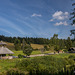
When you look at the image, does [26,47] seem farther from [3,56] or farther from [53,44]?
[53,44]

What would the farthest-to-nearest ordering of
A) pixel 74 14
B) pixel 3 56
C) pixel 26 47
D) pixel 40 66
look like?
pixel 26 47
pixel 3 56
pixel 40 66
pixel 74 14

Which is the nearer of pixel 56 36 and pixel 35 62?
pixel 35 62

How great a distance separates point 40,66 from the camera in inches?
549

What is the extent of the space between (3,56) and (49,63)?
22.8 metres

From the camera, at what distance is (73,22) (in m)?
9.73

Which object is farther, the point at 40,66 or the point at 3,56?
the point at 3,56

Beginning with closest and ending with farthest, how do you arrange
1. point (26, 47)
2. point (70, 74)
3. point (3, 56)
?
point (70, 74) < point (3, 56) < point (26, 47)

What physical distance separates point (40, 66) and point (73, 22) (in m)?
7.76

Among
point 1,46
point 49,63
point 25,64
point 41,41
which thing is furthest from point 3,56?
point 41,41

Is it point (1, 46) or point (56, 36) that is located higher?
point (56, 36)

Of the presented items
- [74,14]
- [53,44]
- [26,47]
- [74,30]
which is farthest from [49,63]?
[53,44]

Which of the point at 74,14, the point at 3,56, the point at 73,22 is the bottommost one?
the point at 3,56

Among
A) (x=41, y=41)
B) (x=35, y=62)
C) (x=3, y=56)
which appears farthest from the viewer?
(x=41, y=41)

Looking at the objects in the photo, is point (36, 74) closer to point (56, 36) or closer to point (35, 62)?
point (35, 62)
